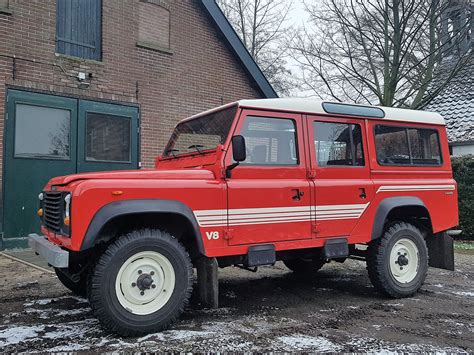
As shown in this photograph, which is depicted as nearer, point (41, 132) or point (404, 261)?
point (404, 261)

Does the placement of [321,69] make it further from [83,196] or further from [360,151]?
[83,196]

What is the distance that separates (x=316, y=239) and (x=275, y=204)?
25.7 inches

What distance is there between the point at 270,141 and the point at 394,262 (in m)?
2.15

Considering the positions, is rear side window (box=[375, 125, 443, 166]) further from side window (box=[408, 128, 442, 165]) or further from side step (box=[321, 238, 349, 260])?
side step (box=[321, 238, 349, 260])

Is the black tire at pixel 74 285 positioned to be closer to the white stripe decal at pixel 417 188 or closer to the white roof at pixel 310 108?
the white roof at pixel 310 108

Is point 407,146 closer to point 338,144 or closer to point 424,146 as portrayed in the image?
point 424,146

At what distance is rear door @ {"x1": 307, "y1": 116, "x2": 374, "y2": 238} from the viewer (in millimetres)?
4613

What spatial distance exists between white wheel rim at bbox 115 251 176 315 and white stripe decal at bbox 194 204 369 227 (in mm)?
522

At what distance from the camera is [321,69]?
14117mm

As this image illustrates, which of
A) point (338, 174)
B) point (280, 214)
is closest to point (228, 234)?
point (280, 214)

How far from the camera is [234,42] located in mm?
Answer: 10820

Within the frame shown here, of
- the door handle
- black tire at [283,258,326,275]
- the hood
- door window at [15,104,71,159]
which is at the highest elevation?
door window at [15,104,71,159]

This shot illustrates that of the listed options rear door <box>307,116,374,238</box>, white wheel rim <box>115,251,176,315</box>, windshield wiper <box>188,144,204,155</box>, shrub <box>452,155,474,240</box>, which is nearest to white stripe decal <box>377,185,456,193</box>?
rear door <box>307,116,374,238</box>

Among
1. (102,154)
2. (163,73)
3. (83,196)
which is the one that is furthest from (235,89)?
(83,196)
